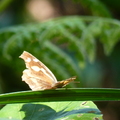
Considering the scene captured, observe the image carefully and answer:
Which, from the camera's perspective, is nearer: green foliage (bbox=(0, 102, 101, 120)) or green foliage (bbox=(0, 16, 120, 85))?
green foliage (bbox=(0, 102, 101, 120))

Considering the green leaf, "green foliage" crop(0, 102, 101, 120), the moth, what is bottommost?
"green foliage" crop(0, 102, 101, 120)

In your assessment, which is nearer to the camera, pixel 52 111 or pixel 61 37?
pixel 52 111

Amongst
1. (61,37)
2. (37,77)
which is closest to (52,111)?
(37,77)

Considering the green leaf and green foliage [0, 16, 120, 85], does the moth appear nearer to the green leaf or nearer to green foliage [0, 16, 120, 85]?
the green leaf

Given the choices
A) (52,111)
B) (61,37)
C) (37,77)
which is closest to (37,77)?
(37,77)

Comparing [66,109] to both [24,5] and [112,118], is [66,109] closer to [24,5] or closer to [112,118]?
[112,118]

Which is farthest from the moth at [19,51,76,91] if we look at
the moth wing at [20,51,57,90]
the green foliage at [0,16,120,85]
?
the green foliage at [0,16,120,85]

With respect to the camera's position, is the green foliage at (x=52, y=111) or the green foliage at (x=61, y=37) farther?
the green foliage at (x=61, y=37)

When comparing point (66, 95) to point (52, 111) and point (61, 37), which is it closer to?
point (52, 111)

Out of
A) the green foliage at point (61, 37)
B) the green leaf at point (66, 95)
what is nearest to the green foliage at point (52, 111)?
the green leaf at point (66, 95)

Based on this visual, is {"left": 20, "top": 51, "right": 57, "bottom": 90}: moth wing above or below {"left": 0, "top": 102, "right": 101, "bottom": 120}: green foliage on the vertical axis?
above

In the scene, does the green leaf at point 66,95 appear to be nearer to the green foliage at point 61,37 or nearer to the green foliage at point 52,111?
the green foliage at point 52,111

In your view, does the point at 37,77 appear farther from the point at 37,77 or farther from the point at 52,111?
the point at 52,111
